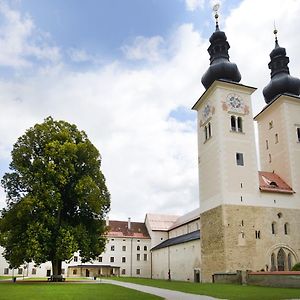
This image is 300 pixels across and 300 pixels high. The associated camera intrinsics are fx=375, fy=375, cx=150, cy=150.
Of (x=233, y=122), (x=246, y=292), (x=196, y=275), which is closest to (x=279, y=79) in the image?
(x=233, y=122)

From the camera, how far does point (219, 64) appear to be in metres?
39.7

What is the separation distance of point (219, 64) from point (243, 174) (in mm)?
12029

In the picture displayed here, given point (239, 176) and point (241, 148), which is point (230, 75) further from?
point (239, 176)

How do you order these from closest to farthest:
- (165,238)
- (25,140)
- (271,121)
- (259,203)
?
1. (25,140)
2. (259,203)
3. (271,121)
4. (165,238)

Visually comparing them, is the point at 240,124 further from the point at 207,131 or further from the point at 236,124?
the point at 207,131

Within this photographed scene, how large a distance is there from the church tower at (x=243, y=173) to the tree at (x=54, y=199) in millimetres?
10457

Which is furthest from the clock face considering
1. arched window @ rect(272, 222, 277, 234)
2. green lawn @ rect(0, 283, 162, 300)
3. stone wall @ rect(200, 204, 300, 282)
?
green lawn @ rect(0, 283, 162, 300)

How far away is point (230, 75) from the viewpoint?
39.7 meters

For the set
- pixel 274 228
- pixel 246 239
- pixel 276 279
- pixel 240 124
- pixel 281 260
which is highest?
pixel 240 124

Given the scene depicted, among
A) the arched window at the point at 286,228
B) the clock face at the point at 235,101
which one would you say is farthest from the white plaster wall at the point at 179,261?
the clock face at the point at 235,101

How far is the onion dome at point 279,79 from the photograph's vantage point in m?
41.9

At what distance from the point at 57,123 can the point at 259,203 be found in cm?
2036

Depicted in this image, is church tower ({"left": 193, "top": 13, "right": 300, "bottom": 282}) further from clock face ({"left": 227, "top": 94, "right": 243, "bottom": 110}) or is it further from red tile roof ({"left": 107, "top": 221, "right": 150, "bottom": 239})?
red tile roof ({"left": 107, "top": 221, "right": 150, "bottom": 239})

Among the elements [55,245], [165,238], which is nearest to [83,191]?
[55,245]
